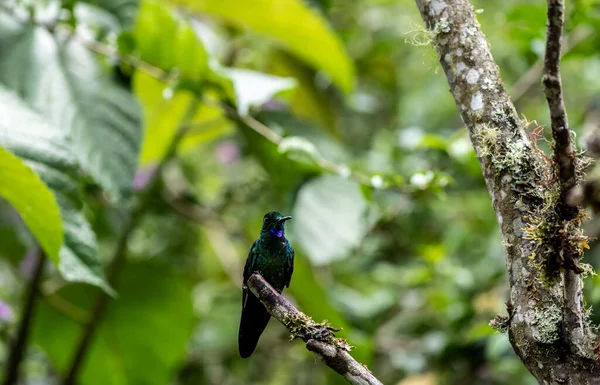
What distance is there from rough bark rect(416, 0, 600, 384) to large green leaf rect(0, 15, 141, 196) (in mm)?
891

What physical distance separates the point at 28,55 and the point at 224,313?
1.59 meters

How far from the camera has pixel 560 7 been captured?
0.69 m

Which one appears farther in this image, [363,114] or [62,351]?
[363,114]

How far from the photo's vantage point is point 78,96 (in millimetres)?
1745

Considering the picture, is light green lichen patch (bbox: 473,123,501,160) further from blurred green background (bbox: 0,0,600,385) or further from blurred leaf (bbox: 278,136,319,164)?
blurred leaf (bbox: 278,136,319,164)

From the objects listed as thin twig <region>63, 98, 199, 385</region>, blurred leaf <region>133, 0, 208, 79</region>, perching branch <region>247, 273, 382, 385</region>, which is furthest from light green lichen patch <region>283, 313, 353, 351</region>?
thin twig <region>63, 98, 199, 385</region>

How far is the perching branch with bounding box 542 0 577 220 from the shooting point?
696 mm

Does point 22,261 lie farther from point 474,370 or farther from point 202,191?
point 474,370

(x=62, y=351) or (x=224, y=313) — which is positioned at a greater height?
(x=224, y=313)

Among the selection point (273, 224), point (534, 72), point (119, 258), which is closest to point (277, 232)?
point (273, 224)

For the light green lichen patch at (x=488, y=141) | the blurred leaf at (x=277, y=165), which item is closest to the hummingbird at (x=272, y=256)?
the light green lichen patch at (x=488, y=141)

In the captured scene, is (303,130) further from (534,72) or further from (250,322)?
(250,322)

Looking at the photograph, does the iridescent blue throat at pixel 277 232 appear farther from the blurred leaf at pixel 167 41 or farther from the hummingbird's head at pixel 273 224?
the blurred leaf at pixel 167 41

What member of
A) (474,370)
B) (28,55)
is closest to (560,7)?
(28,55)
